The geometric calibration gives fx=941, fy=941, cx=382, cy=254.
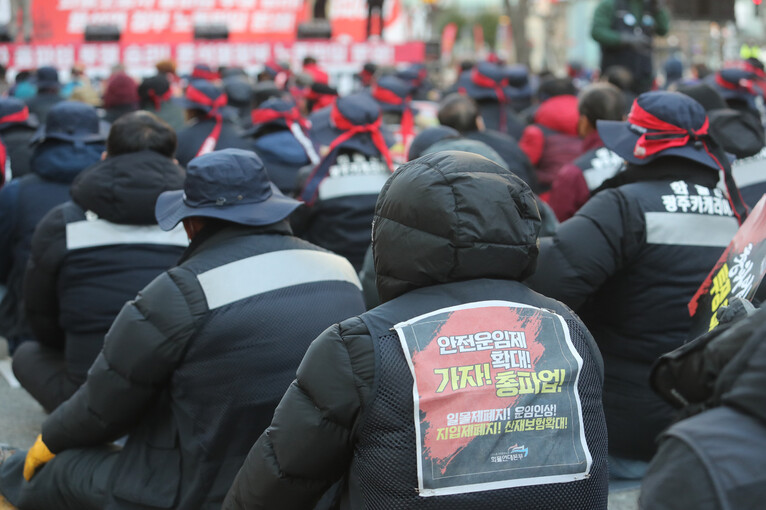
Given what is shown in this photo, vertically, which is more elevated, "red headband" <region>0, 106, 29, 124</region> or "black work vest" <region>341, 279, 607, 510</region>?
"black work vest" <region>341, 279, 607, 510</region>

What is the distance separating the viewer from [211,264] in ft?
10.2

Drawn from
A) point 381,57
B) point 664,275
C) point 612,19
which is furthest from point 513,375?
point 381,57

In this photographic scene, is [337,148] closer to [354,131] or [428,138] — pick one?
[354,131]

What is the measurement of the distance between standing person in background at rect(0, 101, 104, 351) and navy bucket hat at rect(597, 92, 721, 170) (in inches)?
126

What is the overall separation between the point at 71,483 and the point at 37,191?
8.48 ft

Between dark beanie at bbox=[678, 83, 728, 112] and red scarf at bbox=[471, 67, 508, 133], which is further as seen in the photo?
red scarf at bbox=[471, 67, 508, 133]

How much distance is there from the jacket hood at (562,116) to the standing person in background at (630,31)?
1869 millimetres

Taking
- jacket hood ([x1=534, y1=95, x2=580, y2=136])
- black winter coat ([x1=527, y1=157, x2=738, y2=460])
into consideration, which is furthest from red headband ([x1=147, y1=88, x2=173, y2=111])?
black winter coat ([x1=527, y1=157, x2=738, y2=460])

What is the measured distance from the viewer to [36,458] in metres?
3.76

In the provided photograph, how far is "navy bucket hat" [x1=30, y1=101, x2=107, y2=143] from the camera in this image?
18.1 ft

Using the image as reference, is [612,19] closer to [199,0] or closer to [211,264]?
[211,264]

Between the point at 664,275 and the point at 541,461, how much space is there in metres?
1.78

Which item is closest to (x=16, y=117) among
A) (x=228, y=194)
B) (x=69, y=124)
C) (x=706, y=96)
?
(x=69, y=124)

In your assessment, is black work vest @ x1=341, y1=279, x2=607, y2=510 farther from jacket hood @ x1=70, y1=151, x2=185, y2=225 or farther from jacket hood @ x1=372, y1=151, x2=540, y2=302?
jacket hood @ x1=70, y1=151, x2=185, y2=225
